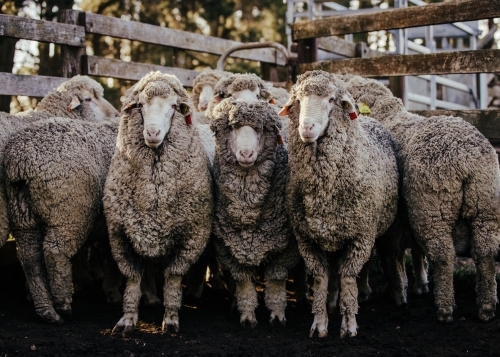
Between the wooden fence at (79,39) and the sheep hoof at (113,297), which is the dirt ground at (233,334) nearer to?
the sheep hoof at (113,297)

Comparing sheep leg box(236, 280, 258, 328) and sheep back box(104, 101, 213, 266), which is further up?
sheep back box(104, 101, 213, 266)

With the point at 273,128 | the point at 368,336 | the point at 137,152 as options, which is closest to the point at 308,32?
the point at 273,128

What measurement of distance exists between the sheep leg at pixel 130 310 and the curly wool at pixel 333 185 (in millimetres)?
1400

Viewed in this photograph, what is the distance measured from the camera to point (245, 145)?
19.4 feet

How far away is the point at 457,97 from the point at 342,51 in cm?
406

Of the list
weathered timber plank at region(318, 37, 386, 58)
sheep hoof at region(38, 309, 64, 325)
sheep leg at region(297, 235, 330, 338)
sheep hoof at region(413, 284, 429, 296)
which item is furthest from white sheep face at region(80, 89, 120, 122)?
weathered timber plank at region(318, 37, 386, 58)

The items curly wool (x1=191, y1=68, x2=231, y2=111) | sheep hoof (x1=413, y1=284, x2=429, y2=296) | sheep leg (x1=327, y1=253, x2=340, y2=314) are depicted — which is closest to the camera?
sheep leg (x1=327, y1=253, x2=340, y2=314)

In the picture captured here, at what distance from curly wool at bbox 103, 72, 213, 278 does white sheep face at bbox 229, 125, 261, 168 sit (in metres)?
0.36

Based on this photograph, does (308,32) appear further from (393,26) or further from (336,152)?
(336,152)

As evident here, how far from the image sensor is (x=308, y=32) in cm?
945

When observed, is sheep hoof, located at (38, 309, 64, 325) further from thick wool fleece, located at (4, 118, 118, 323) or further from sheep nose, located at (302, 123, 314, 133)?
sheep nose, located at (302, 123, 314, 133)

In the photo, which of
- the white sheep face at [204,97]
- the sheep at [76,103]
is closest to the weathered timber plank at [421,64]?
the white sheep face at [204,97]

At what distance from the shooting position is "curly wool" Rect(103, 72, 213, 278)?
5.79 m

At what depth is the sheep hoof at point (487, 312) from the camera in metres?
5.97
